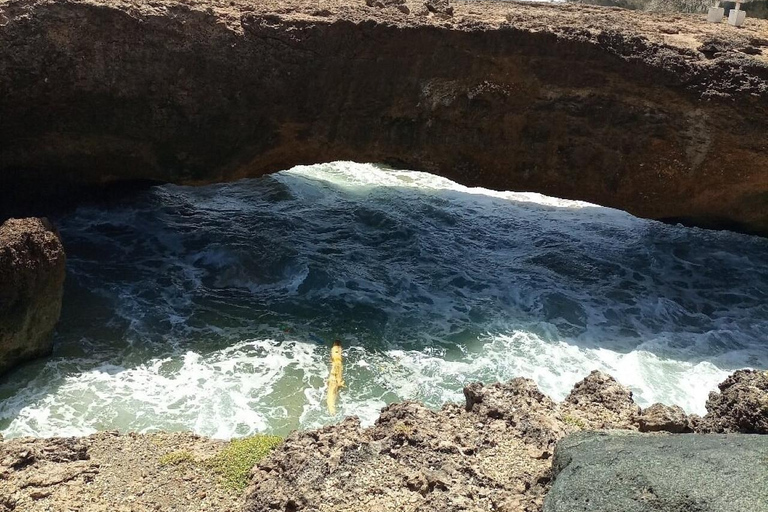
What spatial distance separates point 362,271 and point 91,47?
4.34m

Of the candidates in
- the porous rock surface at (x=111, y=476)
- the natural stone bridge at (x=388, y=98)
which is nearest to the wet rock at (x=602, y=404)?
the porous rock surface at (x=111, y=476)

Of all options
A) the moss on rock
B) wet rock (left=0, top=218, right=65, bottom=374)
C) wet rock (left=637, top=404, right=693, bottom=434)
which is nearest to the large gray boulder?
wet rock (left=637, top=404, right=693, bottom=434)

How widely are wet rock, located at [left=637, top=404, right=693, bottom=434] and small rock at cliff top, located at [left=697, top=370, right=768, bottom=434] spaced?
16 cm

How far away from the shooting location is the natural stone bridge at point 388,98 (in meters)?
8.01

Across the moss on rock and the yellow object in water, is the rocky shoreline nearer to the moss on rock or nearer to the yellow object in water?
the moss on rock

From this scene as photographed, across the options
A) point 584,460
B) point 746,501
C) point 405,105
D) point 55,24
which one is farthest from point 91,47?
point 746,501

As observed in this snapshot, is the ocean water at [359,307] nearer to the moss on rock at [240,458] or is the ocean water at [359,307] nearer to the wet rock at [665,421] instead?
the moss on rock at [240,458]

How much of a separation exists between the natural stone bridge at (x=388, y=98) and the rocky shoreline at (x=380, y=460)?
452cm

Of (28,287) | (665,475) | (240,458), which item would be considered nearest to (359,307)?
(28,287)

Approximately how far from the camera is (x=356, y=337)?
7.91 meters

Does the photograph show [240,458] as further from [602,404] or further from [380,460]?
[602,404]

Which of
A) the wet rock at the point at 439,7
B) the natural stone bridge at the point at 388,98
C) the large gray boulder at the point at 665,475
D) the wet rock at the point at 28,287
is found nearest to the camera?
the large gray boulder at the point at 665,475

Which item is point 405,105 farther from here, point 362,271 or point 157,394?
point 157,394

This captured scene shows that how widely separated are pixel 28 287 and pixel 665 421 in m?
5.92
